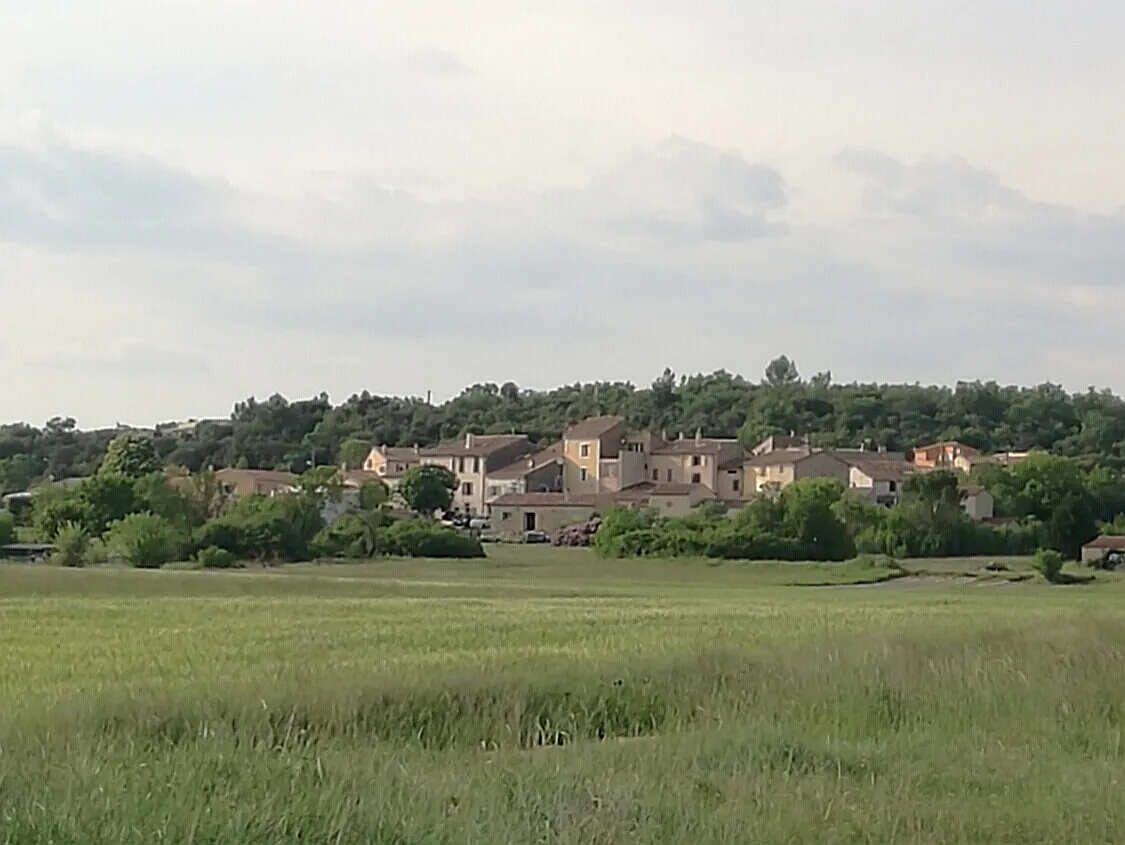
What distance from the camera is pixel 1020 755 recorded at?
41.7 feet

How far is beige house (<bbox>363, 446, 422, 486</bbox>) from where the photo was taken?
136250 millimetres

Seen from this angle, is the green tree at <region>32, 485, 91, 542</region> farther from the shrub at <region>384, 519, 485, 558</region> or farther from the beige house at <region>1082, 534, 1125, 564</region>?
the beige house at <region>1082, 534, 1125, 564</region>

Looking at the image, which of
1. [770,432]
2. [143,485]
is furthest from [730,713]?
[770,432]

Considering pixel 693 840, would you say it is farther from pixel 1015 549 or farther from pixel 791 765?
pixel 1015 549

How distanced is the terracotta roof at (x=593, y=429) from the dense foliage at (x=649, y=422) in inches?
827

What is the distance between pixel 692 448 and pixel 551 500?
20.8 meters

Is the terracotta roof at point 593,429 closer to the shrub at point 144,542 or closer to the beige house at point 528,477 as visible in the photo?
the beige house at point 528,477

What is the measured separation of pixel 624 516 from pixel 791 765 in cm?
8123

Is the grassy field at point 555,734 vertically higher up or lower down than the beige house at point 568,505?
lower down

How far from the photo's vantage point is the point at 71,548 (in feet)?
228

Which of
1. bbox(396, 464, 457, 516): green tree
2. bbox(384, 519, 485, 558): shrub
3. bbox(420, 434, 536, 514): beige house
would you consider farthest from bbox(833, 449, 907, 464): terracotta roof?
bbox(384, 519, 485, 558): shrub

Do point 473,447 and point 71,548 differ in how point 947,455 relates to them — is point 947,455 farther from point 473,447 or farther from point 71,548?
point 71,548

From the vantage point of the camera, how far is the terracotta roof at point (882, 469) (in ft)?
401

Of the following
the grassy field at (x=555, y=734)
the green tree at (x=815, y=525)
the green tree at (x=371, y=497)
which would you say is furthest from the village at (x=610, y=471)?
the grassy field at (x=555, y=734)
